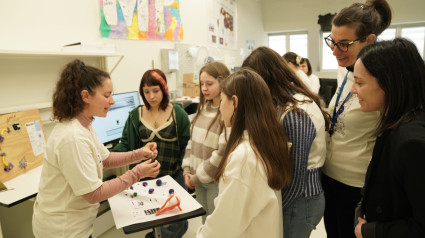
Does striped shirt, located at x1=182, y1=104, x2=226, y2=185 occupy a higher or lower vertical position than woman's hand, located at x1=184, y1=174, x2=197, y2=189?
higher

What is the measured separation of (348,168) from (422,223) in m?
0.48

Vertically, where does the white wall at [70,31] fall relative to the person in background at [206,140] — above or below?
above

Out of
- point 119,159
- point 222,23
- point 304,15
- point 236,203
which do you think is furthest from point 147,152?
point 304,15

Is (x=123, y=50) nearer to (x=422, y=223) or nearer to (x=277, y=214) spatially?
(x=277, y=214)

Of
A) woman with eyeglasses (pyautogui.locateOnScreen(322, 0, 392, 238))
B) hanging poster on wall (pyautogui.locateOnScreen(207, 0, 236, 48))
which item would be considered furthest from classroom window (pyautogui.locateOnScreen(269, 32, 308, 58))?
woman with eyeglasses (pyautogui.locateOnScreen(322, 0, 392, 238))

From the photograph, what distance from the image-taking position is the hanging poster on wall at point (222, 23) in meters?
4.29

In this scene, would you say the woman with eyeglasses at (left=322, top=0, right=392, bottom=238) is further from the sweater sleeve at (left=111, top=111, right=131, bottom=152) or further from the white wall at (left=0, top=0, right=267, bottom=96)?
the white wall at (left=0, top=0, right=267, bottom=96)

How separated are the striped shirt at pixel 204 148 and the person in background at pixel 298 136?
0.49 meters

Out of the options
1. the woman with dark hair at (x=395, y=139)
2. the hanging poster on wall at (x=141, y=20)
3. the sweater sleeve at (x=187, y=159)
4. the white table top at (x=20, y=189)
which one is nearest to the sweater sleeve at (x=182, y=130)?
the sweater sleeve at (x=187, y=159)

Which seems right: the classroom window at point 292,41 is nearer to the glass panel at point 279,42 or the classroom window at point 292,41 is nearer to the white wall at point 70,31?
the glass panel at point 279,42

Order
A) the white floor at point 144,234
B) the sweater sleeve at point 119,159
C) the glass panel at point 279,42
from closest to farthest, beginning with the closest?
the sweater sleeve at point 119,159 < the white floor at point 144,234 < the glass panel at point 279,42

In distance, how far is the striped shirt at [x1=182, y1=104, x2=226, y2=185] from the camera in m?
1.56

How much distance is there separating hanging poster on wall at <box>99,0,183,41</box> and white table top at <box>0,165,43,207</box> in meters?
1.34

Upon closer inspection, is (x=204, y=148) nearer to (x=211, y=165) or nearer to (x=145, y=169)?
(x=211, y=165)
